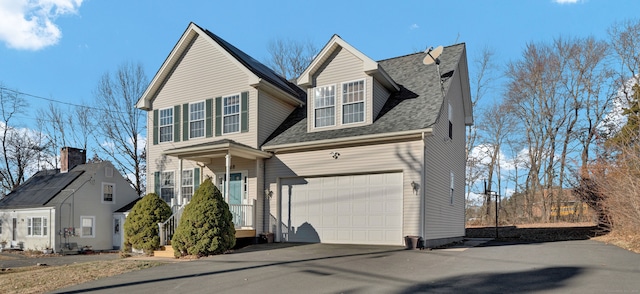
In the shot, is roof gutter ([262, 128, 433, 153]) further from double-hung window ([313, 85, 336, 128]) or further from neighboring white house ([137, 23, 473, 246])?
double-hung window ([313, 85, 336, 128])

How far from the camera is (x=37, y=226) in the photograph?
24.3 m

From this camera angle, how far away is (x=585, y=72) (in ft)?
87.4

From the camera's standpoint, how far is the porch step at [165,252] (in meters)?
12.0

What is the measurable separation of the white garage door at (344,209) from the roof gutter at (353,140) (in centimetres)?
106

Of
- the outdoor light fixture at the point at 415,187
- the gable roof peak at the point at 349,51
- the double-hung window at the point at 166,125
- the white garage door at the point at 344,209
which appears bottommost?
the white garage door at the point at 344,209

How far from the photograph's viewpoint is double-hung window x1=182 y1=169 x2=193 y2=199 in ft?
52.1

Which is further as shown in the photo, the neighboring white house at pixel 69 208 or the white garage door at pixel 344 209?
the neighboring white house at pixel 69 208

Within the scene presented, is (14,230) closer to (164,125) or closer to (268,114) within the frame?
(164,125)

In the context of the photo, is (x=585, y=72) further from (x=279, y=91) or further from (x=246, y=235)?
(x=246, y=235)

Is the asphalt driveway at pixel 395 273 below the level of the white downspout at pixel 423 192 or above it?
below

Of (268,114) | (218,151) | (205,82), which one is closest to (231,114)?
(268,114)

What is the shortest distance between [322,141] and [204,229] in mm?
4328

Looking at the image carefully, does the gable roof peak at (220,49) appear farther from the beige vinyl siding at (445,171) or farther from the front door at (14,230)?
the front door at (14,230)

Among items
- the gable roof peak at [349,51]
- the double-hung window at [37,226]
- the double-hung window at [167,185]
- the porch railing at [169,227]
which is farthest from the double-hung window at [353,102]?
the double-hung window at [37,226]
